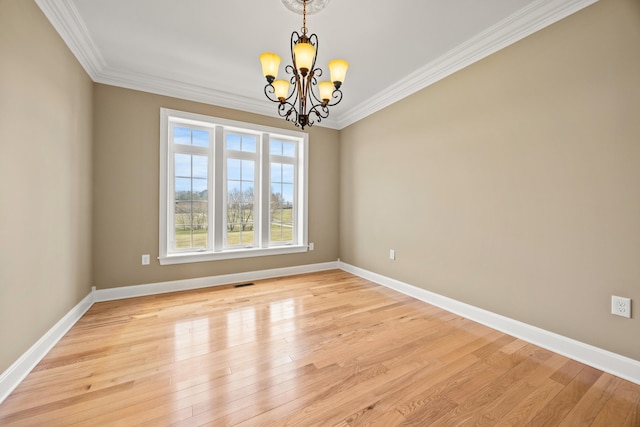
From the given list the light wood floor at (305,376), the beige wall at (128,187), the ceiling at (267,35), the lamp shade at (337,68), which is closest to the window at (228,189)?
the beige wall at (128,187)

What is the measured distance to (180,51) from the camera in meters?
2.71

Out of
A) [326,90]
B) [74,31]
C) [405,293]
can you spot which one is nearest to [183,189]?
[74,31]

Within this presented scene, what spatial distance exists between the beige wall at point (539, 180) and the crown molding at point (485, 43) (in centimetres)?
8

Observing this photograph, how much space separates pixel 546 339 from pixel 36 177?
407cm

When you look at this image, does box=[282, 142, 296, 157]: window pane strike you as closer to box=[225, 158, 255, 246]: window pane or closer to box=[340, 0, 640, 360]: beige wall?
box=[225, 158, 255, 246]: window pane

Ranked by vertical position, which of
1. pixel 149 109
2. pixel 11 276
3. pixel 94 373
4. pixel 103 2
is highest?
pixel 103 2

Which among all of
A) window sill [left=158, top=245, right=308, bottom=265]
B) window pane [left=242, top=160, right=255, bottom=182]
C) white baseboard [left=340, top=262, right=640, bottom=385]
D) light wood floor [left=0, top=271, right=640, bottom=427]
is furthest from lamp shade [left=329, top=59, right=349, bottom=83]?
window sill [left=158, top=245, right=308, bottom=265]

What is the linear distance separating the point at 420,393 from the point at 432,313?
1.32 m

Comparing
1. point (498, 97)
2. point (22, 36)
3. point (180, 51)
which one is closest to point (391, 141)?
point (498, 97)

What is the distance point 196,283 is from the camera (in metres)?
3.54

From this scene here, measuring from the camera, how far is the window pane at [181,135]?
3.51 m

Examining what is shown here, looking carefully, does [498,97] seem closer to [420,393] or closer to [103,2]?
[420,393]

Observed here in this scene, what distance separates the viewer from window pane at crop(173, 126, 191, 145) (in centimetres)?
351

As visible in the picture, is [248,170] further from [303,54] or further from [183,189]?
[303,54]
